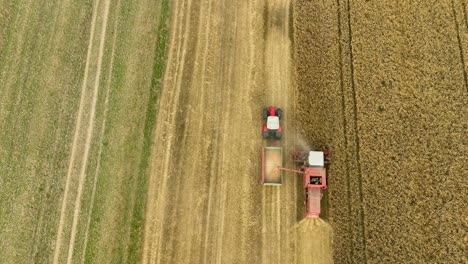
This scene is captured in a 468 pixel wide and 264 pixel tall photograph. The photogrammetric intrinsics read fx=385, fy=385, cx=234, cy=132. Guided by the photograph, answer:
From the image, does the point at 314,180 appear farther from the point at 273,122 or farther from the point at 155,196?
the point at 155,196

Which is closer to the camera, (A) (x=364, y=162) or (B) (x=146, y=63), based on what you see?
(A) (x=364, y=162)

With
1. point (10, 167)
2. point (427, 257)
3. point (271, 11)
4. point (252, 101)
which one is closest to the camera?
point (427, 257)

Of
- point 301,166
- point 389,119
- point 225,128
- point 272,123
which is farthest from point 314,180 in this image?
point 389,119

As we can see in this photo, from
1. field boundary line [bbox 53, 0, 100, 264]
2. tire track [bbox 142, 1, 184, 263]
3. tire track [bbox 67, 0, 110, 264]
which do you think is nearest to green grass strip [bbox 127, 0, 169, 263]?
tire track [bbox 142, 1, 184, 263]

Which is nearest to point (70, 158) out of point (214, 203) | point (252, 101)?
point (214, 203)

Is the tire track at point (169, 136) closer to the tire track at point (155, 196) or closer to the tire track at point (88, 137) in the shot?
the tire track at point (155, 196)

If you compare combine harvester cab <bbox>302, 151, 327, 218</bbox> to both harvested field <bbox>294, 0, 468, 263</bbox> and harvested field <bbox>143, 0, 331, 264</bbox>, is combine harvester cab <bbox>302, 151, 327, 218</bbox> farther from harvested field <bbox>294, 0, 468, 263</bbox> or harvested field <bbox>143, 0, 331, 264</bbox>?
harvested field <bbox>294, 0, 468, 263</bbox>

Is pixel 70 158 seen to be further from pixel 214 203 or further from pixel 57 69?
pixel 214 203
